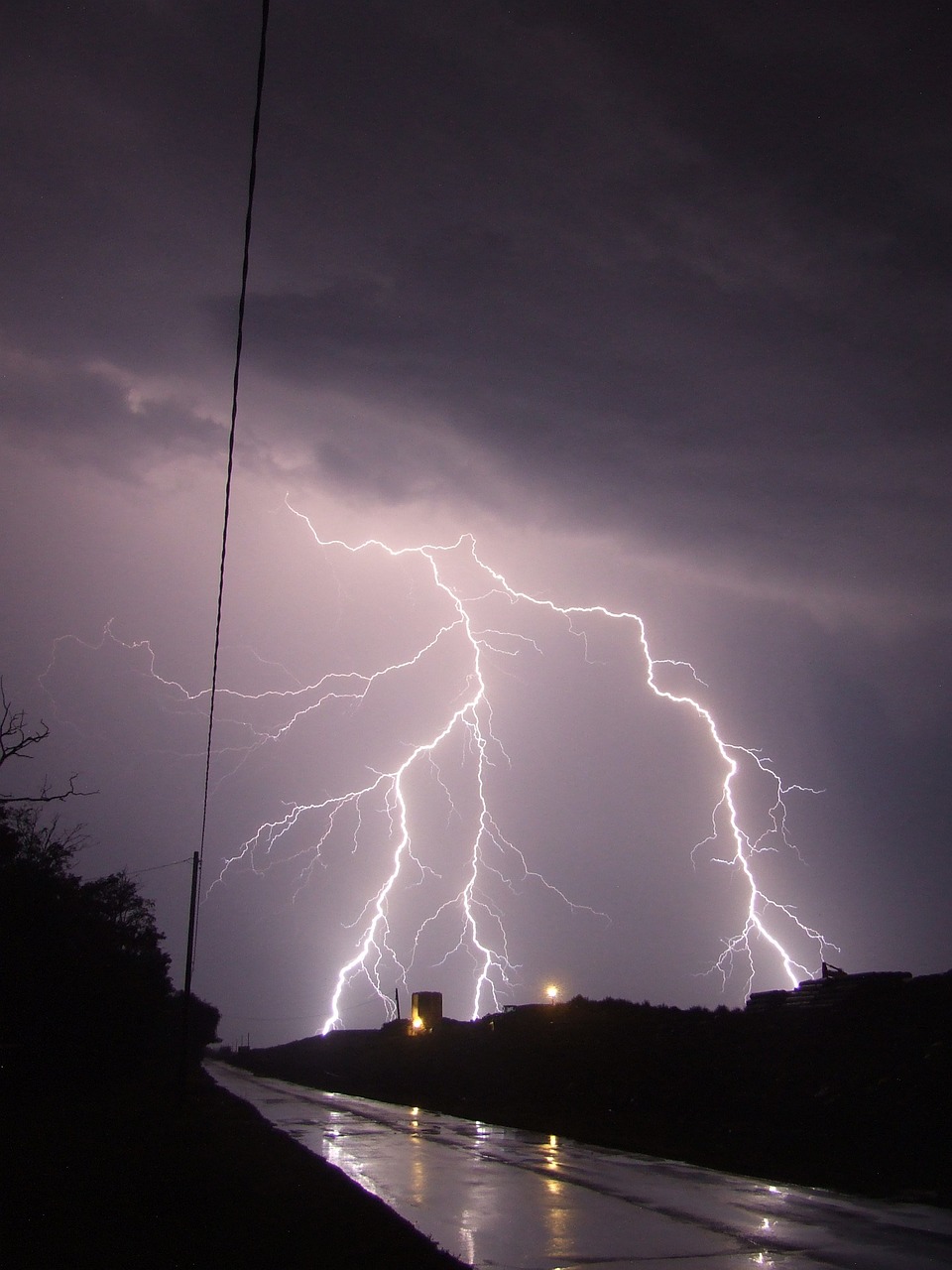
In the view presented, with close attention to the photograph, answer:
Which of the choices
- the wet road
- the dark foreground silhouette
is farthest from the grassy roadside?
the dark foreground silhouette

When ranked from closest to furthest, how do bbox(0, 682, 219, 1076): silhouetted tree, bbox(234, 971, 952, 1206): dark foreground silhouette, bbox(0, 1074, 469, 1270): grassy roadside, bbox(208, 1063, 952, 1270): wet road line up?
bbox(0, 1074, 469, 1270): grassy roadside
bbox(208, 1063, 952, 1270): wet road
bbox(234, 971, 952, 1206): dark foreground silhouette
bbox(0, 682, 219, 1076): silhouetted tree

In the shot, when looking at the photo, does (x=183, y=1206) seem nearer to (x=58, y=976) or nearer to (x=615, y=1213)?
(x=615, y=1213)

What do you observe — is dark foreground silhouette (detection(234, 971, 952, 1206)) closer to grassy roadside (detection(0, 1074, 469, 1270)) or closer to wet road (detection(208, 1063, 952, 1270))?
wet road (detection(208, 1063, 952, 1270))

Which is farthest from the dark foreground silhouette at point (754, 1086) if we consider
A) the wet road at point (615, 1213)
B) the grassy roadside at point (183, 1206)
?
the grassy roadside at point (183, 1206)

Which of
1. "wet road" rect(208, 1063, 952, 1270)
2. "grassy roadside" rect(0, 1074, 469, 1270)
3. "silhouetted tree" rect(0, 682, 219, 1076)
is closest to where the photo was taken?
"grassy roadside" rect(0, 1074, 469, 1270)

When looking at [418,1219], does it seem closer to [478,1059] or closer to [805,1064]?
[805,1064]

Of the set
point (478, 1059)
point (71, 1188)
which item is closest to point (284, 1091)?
point (478, 1059)

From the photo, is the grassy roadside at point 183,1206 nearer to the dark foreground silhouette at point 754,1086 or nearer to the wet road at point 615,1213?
the wet road at point 615,1213
